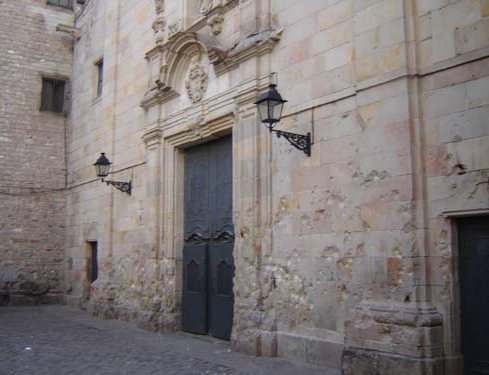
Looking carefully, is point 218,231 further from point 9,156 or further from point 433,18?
point 9,156

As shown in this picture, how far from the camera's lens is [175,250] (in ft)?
34.5

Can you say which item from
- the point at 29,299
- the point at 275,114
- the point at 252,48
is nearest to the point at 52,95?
the point at 29,299

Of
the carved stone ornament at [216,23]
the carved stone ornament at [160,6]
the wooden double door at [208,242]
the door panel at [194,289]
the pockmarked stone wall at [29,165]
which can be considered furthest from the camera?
the pockmarked stone wall at [29,165]

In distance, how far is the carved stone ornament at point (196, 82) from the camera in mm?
9875

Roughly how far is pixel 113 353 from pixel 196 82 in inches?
177

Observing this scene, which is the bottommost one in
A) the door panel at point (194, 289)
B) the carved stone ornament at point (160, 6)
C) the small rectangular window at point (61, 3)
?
the door panel at point (194, 289)

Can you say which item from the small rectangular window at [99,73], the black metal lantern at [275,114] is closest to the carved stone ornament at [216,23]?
the black metal lantern at [275,114]

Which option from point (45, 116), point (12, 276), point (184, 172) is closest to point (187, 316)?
point (184, 172)

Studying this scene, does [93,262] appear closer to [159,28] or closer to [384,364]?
[159,28]

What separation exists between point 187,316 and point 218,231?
1.69 m

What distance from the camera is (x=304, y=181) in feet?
24.7

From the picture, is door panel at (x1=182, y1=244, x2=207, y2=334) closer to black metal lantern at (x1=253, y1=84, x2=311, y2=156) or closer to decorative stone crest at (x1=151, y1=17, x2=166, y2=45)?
black metal lantern at (x1=253, y1=84, x2=311, y2=156)

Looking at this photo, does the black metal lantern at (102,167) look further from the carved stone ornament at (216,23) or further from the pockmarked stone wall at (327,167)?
the carved stone ornament at (216,23)

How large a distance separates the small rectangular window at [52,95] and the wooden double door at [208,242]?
25.6 feet
